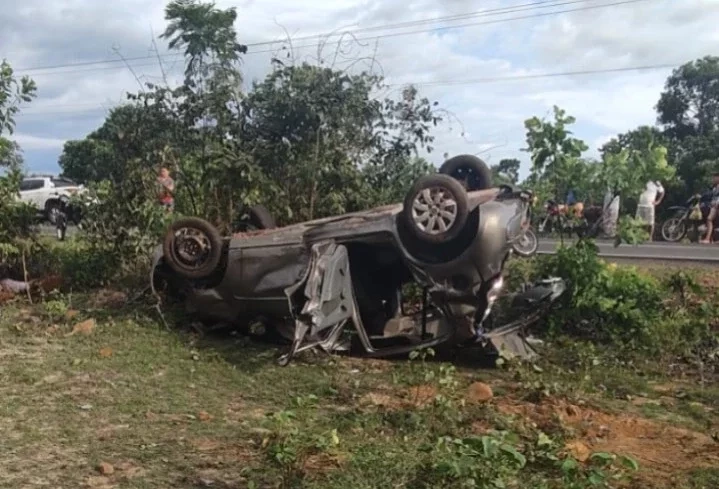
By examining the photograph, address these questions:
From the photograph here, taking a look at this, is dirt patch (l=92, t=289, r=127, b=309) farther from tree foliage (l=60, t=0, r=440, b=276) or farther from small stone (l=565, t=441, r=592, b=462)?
small stone (l=565, t=441, r=592, b=462)

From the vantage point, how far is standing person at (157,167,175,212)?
34.6ft

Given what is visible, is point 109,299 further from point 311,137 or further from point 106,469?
point 106,469

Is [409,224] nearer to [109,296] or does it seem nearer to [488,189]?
[488,189]

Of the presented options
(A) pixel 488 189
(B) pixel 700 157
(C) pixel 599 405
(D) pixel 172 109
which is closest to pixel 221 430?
(C) pixel 599 405

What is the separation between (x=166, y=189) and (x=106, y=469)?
247 inches

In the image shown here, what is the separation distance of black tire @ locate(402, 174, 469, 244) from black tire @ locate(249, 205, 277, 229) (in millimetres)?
2796

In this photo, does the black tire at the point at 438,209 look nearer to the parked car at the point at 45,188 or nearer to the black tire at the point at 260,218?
the black tire at the point at 260,218

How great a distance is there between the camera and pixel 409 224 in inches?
276

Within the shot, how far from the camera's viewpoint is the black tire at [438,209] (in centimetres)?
688

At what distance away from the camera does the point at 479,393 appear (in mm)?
6250

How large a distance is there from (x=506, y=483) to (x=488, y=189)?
4558mm

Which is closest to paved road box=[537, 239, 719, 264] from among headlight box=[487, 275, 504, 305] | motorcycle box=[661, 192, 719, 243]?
motorcycle box=[661, 192, 719, 243]

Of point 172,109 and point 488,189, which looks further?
point 172,109

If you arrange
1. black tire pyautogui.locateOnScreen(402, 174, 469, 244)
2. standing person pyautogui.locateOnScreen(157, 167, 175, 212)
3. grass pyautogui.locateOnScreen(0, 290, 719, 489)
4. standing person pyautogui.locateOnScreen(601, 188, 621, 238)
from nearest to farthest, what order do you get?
grass pyautogui.locateOnScreen(0, 290, 719, 489) → black tire pyautogui.locateOnScreen(402, 174, 469, 244) → standing person pyautogui.locateOnScreen(601, 188, 621, 238) → standing person pyautogui.locateOnScreen(157, 167, 175, 212)
